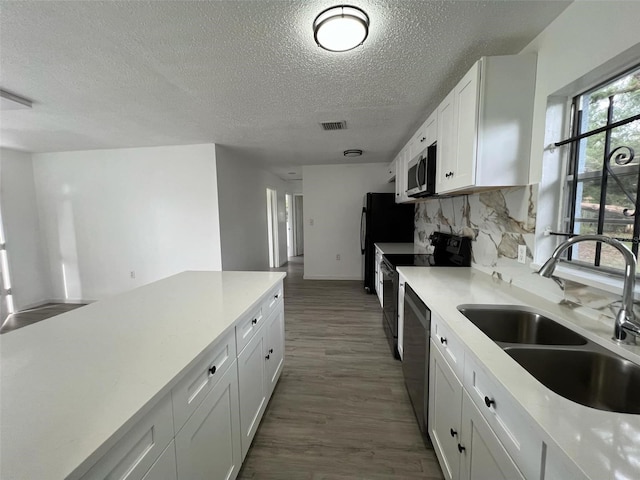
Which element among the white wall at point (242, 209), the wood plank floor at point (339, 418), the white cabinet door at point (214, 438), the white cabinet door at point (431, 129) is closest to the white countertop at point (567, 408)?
the wood plank floor at point (339, 418)

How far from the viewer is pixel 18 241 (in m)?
4.10

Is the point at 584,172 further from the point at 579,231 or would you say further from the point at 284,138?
the point at 284,138

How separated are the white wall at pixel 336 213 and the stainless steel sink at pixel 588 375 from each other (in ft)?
14.7

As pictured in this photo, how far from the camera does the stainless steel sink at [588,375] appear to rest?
0.86 metres

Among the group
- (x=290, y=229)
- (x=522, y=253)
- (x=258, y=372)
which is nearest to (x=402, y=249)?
(x=522, y=253)

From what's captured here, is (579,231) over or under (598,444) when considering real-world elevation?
over

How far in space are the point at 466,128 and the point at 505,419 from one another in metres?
1.59

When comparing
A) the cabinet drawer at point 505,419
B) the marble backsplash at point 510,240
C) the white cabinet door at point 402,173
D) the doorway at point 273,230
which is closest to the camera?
the cabinet drawer at point 505,419

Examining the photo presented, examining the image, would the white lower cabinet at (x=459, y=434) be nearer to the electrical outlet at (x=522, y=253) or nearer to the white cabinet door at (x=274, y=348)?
the electrical outlet at (x=522, y=253)

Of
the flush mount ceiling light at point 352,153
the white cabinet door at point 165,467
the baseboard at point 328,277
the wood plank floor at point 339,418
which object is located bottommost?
the wood plank floor at point 339,418

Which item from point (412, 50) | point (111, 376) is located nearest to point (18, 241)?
point (111, 376)

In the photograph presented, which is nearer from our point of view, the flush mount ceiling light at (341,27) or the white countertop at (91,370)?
the white countertop at (91,370)

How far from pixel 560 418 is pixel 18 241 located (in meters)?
6.42

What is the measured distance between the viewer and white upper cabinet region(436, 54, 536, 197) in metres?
1.52
